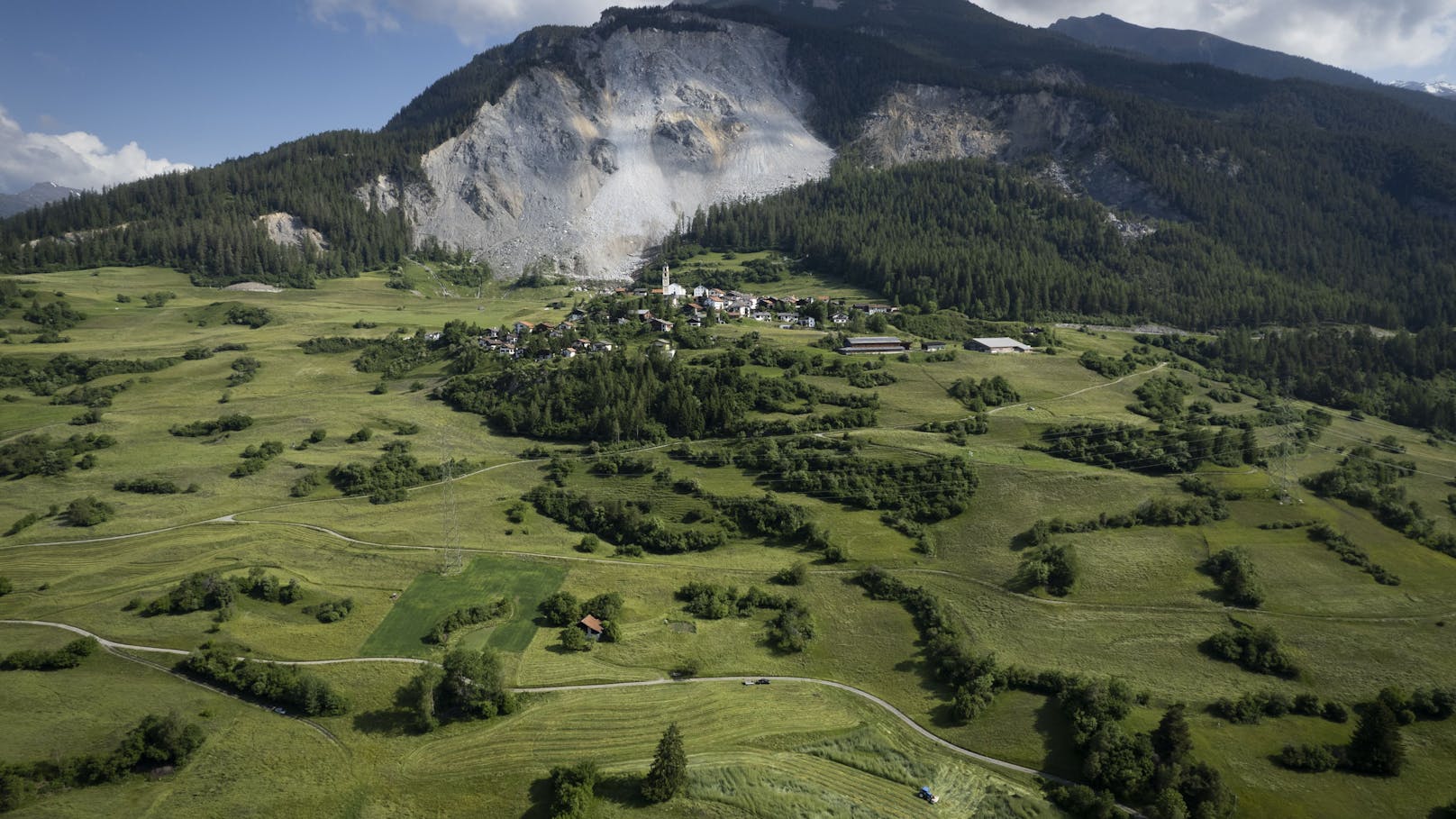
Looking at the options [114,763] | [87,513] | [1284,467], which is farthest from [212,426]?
[1284,467]

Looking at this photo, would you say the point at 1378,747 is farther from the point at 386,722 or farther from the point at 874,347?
the point at 874,347

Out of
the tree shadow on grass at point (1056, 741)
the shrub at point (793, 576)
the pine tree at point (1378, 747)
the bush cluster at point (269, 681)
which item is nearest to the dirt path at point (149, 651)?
the bush cluster at point (269, 681)

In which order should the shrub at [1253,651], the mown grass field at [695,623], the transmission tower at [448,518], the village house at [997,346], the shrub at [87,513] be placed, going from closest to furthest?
1. the mown grass field at [695,623]
2. the shrub at [1253,651]
3. the transmission tower at [448,518]
4. the shrub at [87,513]
5. the village house at [997,346]

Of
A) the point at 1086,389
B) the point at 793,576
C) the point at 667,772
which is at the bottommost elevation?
the point at 667,772

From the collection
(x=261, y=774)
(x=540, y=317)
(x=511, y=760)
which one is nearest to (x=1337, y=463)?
(x=511, y=760)

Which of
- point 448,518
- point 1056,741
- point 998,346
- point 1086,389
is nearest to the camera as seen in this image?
point 1056,741

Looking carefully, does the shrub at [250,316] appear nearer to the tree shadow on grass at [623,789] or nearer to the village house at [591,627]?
the village house at [591,627]
